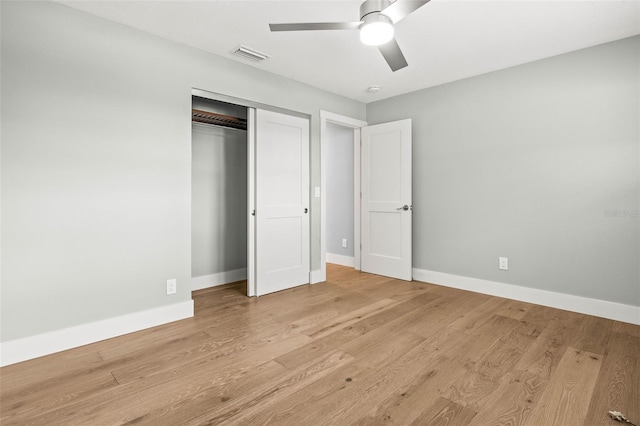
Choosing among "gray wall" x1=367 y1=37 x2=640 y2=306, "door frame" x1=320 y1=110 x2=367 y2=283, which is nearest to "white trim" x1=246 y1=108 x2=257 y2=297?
"door frame" x1=320 y1=110 x2=367 y2=283

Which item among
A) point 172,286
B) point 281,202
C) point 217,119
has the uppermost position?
point 217,119

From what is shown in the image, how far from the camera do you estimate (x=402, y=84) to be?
13.1 feet

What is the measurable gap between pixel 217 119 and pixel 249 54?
99 centimetres

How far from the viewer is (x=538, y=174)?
10.8 feet

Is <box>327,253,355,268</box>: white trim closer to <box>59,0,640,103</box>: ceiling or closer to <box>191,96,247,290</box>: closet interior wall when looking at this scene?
<box>191,96,247,290</box>: closet interior wall

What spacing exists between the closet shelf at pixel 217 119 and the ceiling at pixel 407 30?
2.49 feet

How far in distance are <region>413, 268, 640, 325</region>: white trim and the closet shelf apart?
302 centimetres

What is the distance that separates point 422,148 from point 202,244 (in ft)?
10.2

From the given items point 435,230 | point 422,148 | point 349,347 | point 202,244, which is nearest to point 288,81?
point 422,148

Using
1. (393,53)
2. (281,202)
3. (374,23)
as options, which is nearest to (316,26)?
(374,23)

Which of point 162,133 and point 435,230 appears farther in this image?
point 435,230

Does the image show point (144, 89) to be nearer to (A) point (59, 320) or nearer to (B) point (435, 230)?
(A) point (59, 320)

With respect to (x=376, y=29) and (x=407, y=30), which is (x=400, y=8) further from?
(x=407, y=30)

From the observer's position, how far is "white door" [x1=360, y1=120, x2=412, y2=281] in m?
4.22
